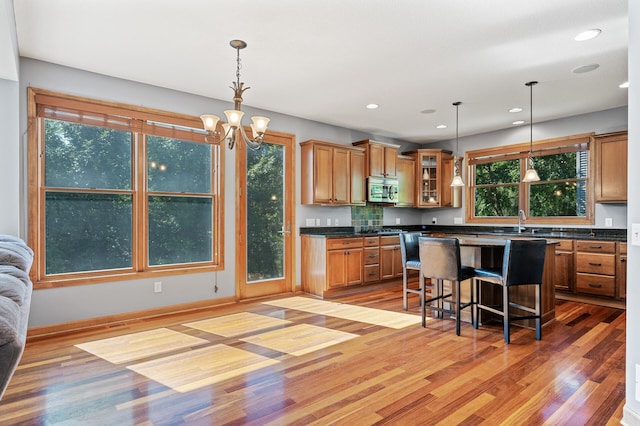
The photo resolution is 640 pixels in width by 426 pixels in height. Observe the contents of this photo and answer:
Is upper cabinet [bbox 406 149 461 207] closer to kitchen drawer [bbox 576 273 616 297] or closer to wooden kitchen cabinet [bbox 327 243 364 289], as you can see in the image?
wooden kitchen cabinet [bbox 327 243 364 289]

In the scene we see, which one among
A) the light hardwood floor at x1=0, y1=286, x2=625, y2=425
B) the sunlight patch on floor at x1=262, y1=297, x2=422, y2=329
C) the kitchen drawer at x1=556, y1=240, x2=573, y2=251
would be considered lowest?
the sunlight patch on floor at x1=262, y1=297, x2=422, y2=329

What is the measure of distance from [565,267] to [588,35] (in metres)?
3.22

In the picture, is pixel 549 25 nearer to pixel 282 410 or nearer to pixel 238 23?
pixel 238 23

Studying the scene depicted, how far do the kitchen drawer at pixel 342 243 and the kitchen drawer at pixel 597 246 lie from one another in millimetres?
2943

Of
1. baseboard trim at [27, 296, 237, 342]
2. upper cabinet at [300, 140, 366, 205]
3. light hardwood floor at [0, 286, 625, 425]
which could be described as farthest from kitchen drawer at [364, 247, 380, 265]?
baseboard trim at [27, 296, 237, 342]

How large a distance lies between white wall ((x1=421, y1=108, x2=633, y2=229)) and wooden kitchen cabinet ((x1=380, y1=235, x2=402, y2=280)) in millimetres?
1780

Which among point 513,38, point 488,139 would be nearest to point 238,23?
point 513,38

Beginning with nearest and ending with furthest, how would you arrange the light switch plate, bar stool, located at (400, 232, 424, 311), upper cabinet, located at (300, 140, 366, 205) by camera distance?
the light switch plate → bar stool, located at (400, 232, 424, 311) → upper cabinet, located at (300, 140, 366, 205)

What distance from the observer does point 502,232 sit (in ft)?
21.2

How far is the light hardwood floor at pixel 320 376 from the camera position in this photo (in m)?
2.24

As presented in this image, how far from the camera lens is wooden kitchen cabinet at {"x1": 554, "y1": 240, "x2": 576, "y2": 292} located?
521cm

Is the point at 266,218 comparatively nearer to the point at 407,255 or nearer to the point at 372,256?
the point at 372,256

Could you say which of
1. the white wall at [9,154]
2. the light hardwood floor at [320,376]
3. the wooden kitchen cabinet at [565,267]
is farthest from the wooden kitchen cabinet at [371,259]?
the white wall at [9,154]

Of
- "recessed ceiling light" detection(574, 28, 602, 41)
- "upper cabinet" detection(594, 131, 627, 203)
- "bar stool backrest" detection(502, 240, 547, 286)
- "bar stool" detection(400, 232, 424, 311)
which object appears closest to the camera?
"recessed ceiling light" detection(574, 28, 602, 41)
